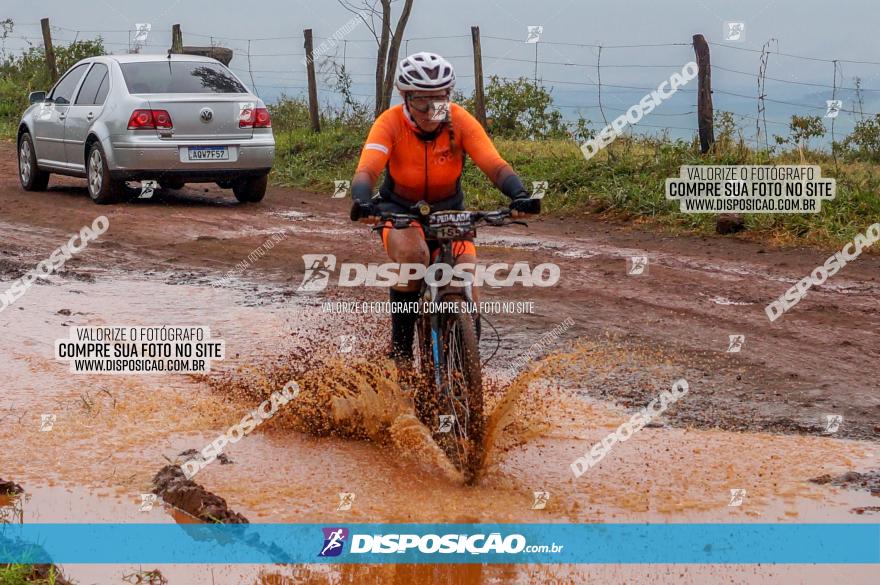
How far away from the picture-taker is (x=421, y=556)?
4.33 metres

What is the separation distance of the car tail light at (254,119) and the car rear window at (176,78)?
1.27 feet

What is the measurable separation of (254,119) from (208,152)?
2.52ft

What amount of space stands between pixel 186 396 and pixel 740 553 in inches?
138

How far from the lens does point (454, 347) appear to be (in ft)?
16.7

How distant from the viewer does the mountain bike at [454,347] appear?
501cm

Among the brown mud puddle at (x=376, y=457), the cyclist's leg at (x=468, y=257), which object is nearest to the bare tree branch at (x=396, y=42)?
the brown mud puddle at (x=376, y=457)

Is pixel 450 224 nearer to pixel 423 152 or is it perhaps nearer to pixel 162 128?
pixel 423 152

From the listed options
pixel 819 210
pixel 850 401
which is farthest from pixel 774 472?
pixel 819 210

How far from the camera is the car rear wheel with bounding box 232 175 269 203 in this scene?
14.2 meters

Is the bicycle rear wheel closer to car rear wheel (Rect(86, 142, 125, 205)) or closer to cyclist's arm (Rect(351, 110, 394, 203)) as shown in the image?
cyclist's arm (Rect(351, 110, 394, 203))

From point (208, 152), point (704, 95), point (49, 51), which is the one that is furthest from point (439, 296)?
point (49, 51)

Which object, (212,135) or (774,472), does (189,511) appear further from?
(212,135)

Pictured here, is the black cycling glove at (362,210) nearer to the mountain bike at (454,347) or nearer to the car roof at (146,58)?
the mountain bike at (454,347)

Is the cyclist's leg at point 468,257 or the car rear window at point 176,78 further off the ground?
the car rear window at point 176,78
